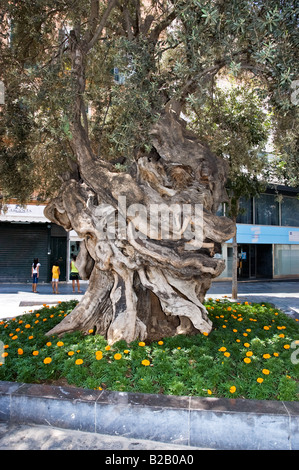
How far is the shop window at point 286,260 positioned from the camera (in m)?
25.3

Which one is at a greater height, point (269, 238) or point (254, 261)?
point (269, 238)

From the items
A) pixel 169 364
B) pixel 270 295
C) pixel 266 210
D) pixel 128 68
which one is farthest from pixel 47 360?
pixel 266 210

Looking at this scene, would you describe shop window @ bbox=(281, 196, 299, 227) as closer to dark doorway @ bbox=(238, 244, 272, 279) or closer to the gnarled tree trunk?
dark doorway @ bbox=(238, 244, 272, 279)

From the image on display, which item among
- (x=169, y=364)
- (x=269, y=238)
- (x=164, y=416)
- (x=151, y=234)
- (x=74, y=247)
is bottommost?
(x=164, y=416)

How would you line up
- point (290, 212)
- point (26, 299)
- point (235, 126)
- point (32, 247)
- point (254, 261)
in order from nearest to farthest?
point (235, 126)
point (26, 299)
point (32, 247)
point (254, 261)
point (290, 212)

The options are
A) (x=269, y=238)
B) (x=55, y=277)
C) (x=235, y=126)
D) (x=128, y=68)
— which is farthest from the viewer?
(x=269, y=238)

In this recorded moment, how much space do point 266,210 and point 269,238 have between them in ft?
6.47

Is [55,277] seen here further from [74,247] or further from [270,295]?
[270,295]

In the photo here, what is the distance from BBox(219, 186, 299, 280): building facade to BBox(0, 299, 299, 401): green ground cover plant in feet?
62.3

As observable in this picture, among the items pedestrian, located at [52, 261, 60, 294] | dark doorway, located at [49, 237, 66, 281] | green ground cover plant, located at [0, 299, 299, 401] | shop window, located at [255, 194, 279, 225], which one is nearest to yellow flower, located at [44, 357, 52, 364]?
green ground cover plant, located at [0, 299, 299, 401]

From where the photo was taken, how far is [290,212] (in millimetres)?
25703

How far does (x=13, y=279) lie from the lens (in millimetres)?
19438

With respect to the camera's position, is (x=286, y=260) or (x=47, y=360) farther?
(x=286, y=260)
